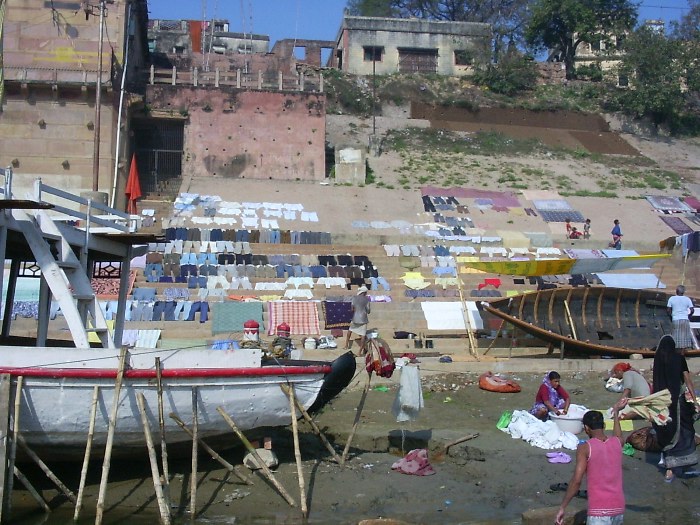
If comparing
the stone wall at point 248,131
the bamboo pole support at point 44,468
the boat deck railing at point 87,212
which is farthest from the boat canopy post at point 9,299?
the stone wall at point 248,131

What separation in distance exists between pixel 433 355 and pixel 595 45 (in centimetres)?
3233

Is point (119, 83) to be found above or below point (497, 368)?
above

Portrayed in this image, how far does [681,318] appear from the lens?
15211mm

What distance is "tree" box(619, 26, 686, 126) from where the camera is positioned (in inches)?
1534

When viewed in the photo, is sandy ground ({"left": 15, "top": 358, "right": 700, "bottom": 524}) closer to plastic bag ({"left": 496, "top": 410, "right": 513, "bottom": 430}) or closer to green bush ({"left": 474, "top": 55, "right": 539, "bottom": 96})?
plastic bag ({"left": 496, "top": 410, "right": 513, "bottom": 430})

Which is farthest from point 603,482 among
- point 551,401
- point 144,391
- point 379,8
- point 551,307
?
point 379,8

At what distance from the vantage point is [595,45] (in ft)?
142

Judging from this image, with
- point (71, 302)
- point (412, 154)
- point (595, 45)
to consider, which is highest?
point (595, 45)

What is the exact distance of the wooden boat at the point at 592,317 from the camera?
16250mm

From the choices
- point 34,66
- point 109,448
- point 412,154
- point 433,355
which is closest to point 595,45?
point 412,154

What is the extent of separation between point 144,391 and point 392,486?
9.61 ft

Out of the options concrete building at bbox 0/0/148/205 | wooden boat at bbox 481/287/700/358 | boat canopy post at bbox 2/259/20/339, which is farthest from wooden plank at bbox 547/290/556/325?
concrete building at bbox 0/0/148/205

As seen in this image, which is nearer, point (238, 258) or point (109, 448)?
point (109, 448)

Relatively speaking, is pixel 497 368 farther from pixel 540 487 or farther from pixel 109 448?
pixel 109 448
